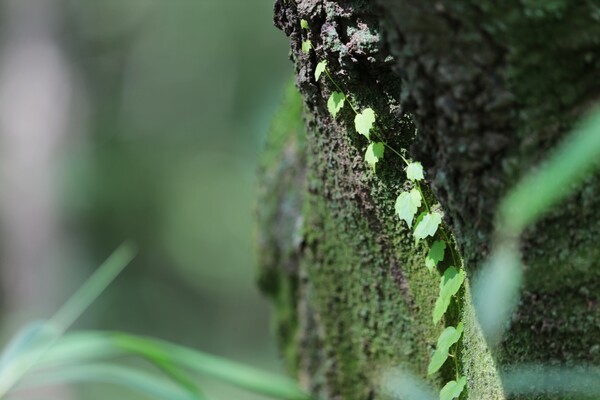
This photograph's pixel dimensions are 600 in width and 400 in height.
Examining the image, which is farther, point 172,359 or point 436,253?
point 172,359

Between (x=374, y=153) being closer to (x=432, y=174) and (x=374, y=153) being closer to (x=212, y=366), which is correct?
(x=432, y=174)

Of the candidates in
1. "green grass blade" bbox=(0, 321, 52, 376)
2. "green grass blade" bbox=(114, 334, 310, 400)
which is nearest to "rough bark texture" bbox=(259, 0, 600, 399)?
"green grass blade" bbox=(114, 334, 310, 400)

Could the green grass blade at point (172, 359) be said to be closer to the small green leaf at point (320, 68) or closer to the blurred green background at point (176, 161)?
the small green leaf at point (320, 68)

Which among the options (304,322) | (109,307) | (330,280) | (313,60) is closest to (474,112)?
(313,60)

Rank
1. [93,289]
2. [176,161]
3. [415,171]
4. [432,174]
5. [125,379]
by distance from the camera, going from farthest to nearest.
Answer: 1. [176,161]
2. [93,289]
3. [125,379]
4. [415,171]
5. [432,174]

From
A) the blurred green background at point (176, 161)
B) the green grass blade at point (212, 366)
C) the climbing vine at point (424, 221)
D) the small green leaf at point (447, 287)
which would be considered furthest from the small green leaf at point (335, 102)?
the blurred green background at point (176, 161)

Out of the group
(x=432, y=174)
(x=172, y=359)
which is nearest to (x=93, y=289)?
(x=172, y=359)
